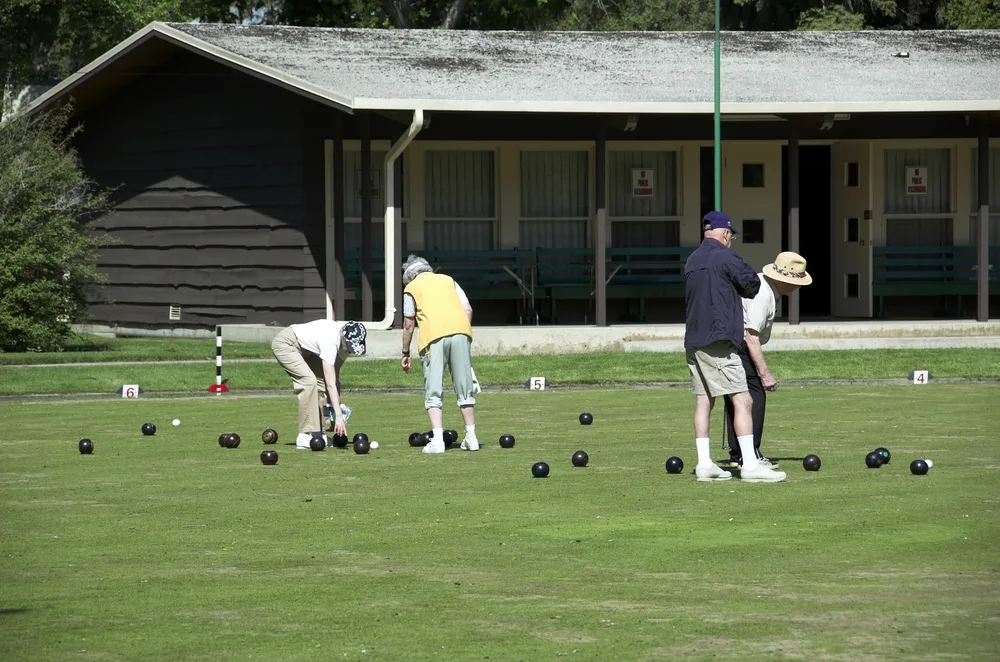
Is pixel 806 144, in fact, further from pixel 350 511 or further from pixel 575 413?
pixel 350 511

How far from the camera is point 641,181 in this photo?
29.2 meters

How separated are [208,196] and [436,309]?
15.5 metres

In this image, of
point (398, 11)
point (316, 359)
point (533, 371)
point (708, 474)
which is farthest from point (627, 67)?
point (398, 11)

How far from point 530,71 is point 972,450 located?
1495 centimetres

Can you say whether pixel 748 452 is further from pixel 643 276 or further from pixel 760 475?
pixel 643 276

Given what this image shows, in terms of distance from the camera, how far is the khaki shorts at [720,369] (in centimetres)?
1169

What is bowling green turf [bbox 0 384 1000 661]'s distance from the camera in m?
6.80

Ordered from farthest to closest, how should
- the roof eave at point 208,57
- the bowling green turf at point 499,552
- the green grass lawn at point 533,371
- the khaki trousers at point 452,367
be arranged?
the roof eave at point 208,57, the green grass lawn at point 533,371, the khaki trousers at point 452,367, the bowling green turf at point 499,552

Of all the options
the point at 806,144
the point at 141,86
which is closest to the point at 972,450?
the point at 806,144

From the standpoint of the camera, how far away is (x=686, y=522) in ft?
32.3

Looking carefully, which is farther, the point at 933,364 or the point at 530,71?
the point at 530,71

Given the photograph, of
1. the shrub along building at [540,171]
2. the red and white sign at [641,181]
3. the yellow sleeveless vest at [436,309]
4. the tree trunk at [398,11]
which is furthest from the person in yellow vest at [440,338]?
the tree trunk at [398,11]

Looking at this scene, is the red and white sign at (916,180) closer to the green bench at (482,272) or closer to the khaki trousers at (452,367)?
the green bench at (482,272)

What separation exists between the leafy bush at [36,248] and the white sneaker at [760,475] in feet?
51.9
